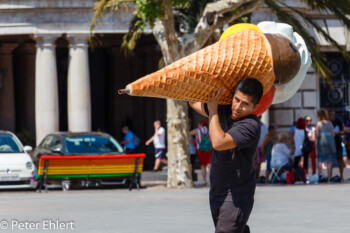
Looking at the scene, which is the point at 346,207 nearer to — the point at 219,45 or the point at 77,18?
the point at 219,45

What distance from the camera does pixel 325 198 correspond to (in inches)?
645

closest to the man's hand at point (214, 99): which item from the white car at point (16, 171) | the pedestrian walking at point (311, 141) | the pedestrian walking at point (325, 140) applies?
the white car at point (16, 171)

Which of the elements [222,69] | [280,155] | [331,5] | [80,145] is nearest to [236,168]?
[222,69]

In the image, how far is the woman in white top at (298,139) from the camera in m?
21.8

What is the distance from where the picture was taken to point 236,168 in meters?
6.95

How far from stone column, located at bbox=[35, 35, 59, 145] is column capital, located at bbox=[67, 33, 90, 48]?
498 mm

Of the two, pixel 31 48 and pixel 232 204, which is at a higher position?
pixel 31 48

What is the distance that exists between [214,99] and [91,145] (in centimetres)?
1585

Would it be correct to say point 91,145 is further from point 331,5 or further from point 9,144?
point 331,5

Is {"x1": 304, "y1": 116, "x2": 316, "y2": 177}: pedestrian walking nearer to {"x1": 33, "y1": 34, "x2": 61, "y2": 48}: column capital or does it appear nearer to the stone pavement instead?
the stone pavement

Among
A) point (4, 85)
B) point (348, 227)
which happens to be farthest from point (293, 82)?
point (4, 85)

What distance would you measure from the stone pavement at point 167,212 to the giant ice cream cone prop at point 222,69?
4668 mm

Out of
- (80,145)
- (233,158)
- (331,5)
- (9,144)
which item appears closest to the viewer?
(233,158)

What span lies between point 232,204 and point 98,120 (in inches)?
1212
